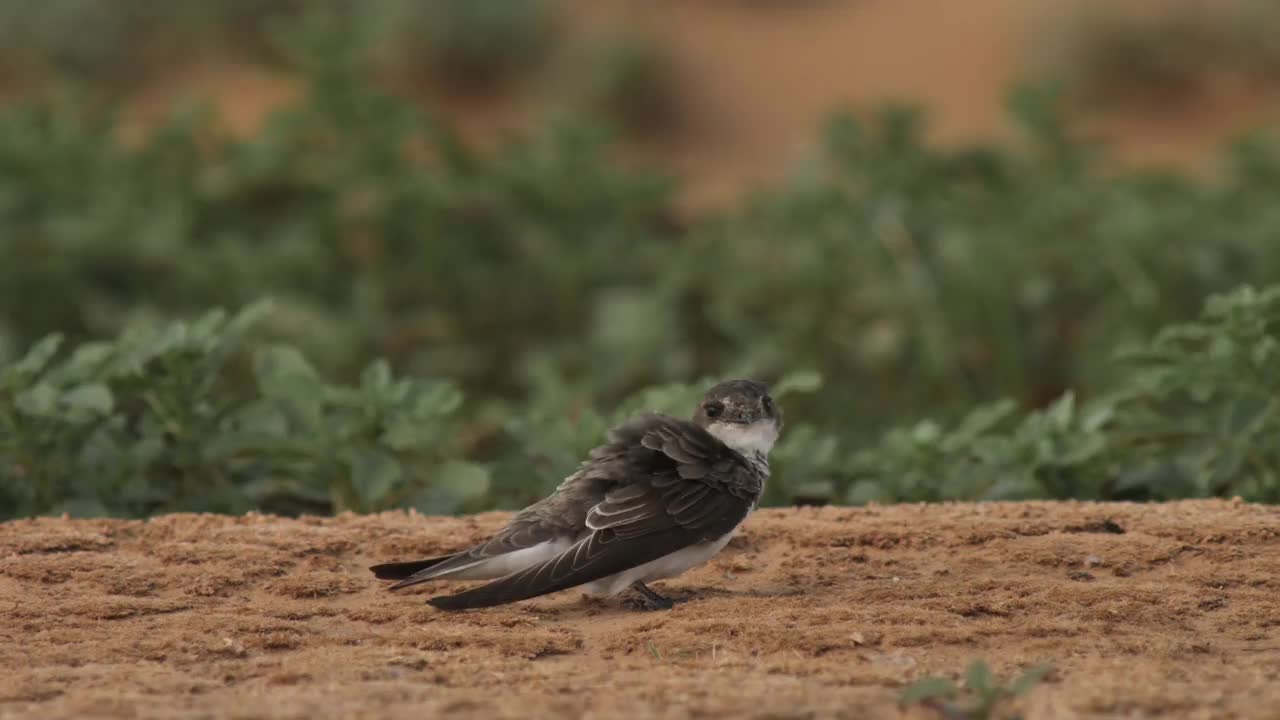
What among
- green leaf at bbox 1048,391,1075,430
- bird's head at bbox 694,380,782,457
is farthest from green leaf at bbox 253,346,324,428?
green leaf at bbox 1048,391,1075,430

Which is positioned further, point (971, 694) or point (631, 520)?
point (631, 520)

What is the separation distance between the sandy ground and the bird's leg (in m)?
0.08

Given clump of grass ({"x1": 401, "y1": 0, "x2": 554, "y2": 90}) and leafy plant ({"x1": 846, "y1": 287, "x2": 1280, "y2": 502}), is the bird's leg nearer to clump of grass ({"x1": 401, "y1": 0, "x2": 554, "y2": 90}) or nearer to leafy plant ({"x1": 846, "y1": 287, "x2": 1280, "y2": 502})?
leafy plant ({"x1": 846, "y1": 287, "x2": 1280, "y2": 502})

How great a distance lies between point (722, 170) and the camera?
21.8 metres

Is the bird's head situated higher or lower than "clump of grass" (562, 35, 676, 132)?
lower

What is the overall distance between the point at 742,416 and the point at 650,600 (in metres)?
0.58

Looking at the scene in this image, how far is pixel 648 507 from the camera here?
495cm

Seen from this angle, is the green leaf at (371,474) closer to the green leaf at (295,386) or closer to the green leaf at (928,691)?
the green leaf at (295,386)

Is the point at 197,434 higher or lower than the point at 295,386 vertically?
lower

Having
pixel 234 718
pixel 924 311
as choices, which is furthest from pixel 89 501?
pixel 924 311

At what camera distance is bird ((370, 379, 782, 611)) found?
479 cm

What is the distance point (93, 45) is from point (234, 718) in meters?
21.3

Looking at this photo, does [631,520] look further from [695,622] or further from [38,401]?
[38,401]

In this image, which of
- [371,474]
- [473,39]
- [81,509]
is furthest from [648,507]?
[473,39]
